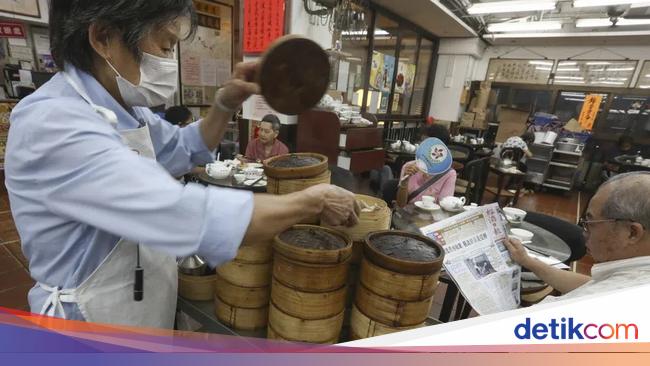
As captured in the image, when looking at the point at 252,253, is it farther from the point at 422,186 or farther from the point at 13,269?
the point at 13,269

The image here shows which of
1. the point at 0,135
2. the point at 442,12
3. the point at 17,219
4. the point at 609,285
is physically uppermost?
the point at 442,12

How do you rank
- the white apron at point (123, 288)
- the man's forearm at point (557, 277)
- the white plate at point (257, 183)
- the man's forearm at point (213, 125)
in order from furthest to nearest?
the white plate at point (257, 183), the man's forearm at point (557, 277), the man's forearm at point (213, 125), the white apron at point (123, 288)

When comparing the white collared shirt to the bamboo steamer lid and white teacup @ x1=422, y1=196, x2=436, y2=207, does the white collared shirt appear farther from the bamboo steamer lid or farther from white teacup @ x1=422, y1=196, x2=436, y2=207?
white teacup @ x1=422, y1=196, x2=436, y2=207

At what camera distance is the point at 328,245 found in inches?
42.6

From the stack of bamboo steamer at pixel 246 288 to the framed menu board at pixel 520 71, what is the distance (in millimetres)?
10827

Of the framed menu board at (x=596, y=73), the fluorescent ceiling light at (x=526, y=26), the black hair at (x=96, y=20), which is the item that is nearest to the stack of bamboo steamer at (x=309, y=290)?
the black hair at (x=96, y=20)

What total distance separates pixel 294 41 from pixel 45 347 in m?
1.05

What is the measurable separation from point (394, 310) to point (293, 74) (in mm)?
801

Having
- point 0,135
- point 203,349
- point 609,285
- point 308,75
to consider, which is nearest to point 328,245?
point 203,349

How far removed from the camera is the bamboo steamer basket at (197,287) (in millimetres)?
1424

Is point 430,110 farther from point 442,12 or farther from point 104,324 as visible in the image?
point 104,324

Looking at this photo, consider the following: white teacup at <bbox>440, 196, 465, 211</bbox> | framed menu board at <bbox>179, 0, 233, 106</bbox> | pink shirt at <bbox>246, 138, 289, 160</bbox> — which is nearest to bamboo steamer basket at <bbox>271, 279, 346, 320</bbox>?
white teacup at <bbox>440, 196, 465, 211</bbox>

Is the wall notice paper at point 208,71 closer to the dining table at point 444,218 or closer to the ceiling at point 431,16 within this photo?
the ceiling at point 431,16

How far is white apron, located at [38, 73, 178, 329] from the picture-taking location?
93 centimetres
